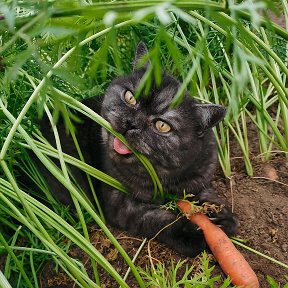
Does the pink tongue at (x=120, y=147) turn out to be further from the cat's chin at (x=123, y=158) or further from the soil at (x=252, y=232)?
the soil at (x=252, y=232)

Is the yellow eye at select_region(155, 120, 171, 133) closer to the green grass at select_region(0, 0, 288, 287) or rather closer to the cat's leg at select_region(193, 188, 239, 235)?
the green grass at select_region(0, 0, 288, 287)

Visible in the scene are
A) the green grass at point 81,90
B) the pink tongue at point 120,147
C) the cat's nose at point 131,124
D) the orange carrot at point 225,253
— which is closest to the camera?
the green grass at point 81,90

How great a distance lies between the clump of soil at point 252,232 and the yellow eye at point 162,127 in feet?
1.45

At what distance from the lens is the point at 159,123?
196cm

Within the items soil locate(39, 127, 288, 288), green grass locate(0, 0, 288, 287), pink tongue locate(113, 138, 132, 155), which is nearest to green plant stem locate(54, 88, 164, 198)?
green grass locate(0, 0, 288, 287)

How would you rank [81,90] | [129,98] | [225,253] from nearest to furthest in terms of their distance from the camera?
1. [81,90]
2. [225,253]
3. [129,98]

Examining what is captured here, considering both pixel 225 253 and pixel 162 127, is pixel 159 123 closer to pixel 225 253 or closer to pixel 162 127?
pixel 162 127

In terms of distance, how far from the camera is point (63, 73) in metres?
0.86

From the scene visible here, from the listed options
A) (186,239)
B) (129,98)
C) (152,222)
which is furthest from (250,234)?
(129,98)

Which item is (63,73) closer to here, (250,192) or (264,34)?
(250,192)

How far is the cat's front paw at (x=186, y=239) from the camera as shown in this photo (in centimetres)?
195

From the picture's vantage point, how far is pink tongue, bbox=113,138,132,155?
2.03 meters

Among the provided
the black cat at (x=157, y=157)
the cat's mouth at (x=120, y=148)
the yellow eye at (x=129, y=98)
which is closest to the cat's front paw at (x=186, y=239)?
the black cat at (x=157, y=157)

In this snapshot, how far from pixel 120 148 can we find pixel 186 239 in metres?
0.43
